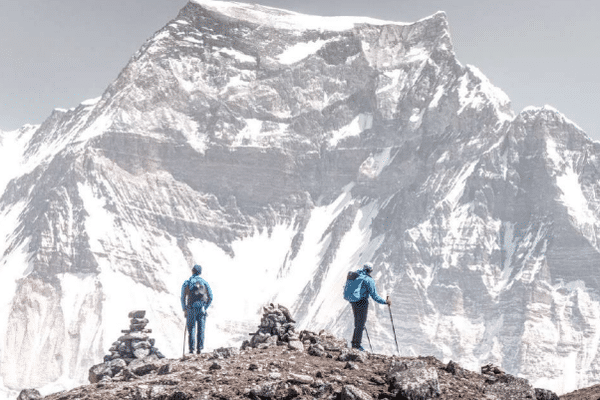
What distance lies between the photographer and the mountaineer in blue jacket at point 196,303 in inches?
1519

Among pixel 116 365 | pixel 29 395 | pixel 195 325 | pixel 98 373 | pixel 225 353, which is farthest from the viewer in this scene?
pixel 195 325

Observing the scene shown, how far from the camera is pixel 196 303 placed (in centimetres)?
3862

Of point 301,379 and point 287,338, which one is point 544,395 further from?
point 287,338

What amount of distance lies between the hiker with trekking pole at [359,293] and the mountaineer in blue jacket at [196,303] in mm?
5615

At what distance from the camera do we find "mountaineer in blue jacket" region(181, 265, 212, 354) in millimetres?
38594

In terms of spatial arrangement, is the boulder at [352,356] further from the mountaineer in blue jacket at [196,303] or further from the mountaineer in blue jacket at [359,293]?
the mountaineer in blue jacket at [196,303]

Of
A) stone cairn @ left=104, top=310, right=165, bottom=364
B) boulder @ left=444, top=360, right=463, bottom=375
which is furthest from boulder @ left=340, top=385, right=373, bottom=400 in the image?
stone cairn @ left=104, top=310, right=165, bottom=364

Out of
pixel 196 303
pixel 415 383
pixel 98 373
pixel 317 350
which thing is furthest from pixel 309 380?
pixel 196 303

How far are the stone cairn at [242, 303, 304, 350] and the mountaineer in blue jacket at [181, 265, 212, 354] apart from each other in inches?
83.8

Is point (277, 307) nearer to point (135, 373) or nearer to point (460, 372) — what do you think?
point (135, 373)

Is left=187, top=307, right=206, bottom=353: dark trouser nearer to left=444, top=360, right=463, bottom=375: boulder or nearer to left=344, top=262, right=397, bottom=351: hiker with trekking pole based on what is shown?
left=344, top=262, right=397, bottom=351: hiker with trekking pole

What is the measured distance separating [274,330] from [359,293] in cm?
375

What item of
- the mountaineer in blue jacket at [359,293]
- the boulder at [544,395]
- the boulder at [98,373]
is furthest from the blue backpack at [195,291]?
the boulder at [544,395]

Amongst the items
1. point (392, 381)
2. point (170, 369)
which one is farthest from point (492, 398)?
point (170, 369)
